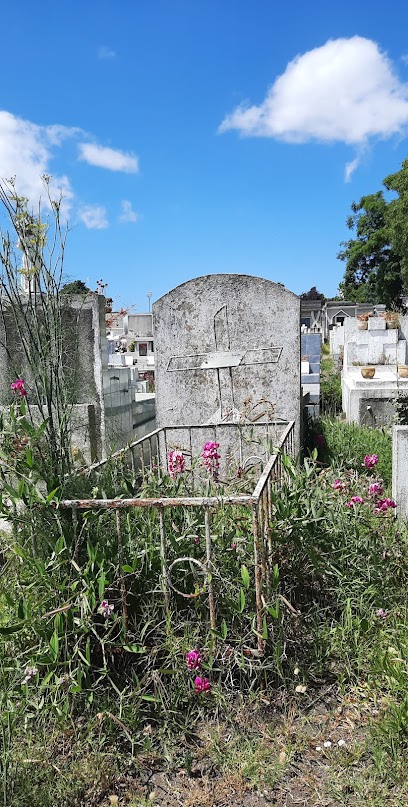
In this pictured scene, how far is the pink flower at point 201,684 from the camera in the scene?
7.53 feet

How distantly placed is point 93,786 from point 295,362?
377 cm

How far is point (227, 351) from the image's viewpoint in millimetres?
5465

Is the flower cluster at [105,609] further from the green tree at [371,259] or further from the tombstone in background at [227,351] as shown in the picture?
the green tree at [371,259]

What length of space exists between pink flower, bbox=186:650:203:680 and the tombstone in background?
2.92m

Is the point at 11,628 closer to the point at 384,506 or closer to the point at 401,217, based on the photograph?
the point at 384,506

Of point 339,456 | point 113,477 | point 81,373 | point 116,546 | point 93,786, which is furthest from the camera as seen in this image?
point 339,456

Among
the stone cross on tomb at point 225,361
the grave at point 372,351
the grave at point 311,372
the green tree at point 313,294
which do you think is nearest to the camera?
the stone cross on tomb at point 225,361

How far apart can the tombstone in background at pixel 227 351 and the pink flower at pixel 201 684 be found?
294cm

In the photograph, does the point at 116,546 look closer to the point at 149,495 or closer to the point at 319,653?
the point at 149,495

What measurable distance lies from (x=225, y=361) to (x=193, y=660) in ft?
11.1

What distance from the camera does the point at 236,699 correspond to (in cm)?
246

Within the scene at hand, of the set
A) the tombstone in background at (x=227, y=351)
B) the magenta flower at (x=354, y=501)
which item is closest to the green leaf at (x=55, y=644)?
the magenta flower at (x=354, y=501)

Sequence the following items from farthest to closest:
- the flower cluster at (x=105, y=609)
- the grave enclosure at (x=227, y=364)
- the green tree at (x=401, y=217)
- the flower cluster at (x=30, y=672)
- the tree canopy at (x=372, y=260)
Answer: the tree canopy at (x=372, y=260) < the green tree at (x=401, y=217) < the grave enclosure at (x=227, y=364) < the flower cluster at (x=105, y=609) < the flower cluster at (x=30, y=672)

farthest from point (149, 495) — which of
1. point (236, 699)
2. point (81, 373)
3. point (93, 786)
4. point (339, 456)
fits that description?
point (339, 456)
